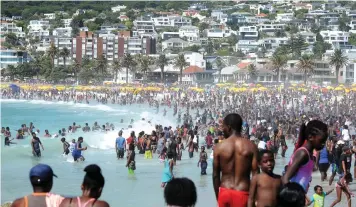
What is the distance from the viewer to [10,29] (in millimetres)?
171250

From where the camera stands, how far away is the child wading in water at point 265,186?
5.33 metres

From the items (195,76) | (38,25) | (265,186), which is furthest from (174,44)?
(265,186)

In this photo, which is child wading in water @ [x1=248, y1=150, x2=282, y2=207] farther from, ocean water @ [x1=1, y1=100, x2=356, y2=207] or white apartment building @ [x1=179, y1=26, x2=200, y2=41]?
white apartment building @ [x1=179, y1=26, x2=200, y2=41]

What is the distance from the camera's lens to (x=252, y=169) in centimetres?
566

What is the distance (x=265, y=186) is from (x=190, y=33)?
162333 mm

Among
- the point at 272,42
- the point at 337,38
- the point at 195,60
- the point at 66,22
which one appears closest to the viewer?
the point at 195,60

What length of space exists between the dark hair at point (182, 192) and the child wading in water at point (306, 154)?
3.63ft

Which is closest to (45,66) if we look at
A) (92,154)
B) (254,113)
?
(254,113)

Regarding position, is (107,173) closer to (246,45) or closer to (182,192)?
(182,192)

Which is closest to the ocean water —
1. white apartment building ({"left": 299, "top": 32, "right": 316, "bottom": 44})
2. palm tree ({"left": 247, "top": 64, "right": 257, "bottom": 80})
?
palm tree ({"left": 247, "top": 64, "right": 257, "bottom": 80})

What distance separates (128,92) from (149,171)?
194ft

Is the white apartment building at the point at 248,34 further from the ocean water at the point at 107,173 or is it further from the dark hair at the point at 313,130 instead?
the dark hair at the point at 313,130

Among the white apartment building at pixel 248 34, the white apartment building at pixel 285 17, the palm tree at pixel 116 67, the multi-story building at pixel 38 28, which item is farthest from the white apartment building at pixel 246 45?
the palm tree at pixel 116 67

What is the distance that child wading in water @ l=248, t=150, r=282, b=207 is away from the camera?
533 cm
